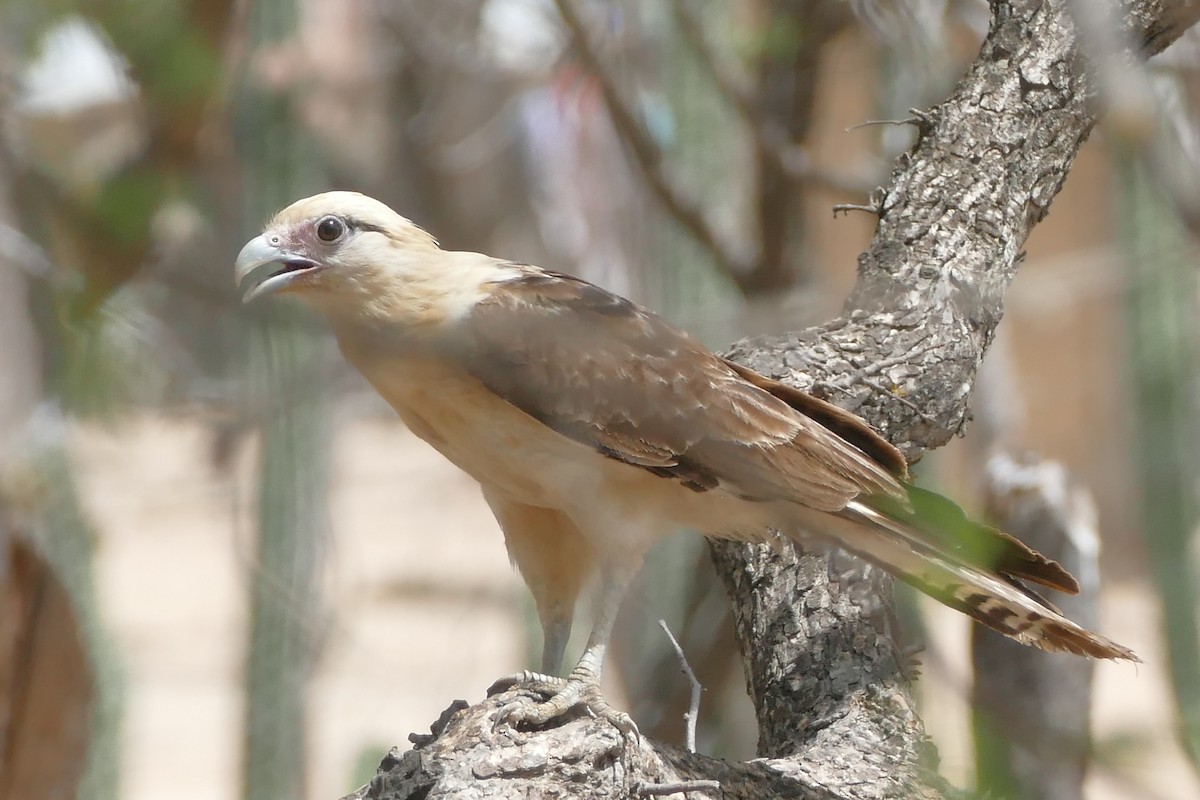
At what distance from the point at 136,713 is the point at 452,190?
9202mm

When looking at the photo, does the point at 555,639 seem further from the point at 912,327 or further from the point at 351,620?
the point at 351,620

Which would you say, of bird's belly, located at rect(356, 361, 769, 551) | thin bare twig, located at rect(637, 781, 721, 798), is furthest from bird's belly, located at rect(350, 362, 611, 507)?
thin bare twig, located at rect(637, 781, 721, 798)

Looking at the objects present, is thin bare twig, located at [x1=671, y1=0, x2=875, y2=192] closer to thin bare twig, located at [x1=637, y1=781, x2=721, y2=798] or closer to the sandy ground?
the sandy ground

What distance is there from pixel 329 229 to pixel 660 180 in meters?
2.19

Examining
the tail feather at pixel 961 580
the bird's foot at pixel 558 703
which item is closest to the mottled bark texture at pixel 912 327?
the tail feather at pixel 961 580

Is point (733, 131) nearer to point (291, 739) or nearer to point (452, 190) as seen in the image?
point (291, 739)

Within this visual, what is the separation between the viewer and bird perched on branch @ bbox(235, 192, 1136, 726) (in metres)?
3.31

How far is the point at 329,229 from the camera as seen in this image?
11.9 ft

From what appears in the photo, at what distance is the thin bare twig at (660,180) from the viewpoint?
545 cm

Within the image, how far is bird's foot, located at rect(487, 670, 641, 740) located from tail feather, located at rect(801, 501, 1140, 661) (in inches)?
32.8

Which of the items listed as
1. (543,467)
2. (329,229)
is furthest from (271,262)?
(543,467)

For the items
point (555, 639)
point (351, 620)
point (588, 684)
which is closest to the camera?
point (588, 684)

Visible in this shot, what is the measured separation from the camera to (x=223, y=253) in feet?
32.1

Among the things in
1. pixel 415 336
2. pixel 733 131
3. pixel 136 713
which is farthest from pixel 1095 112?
pixel 136 713
